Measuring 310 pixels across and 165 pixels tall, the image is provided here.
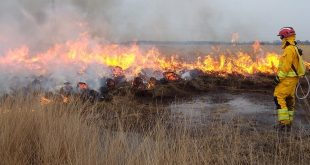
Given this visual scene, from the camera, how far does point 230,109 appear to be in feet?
32.4

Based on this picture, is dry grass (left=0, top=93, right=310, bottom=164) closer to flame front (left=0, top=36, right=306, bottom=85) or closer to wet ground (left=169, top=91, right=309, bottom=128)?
wet ground (left=169, top=91, right=309, bottom=128)

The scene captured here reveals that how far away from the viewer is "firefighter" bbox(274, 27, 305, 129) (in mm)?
7945

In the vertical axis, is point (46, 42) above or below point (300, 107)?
above

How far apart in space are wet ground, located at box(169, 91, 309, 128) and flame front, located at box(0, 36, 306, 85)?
2.37 meters

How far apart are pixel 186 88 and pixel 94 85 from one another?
3033mm

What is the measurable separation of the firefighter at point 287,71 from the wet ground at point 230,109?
1.51 feet

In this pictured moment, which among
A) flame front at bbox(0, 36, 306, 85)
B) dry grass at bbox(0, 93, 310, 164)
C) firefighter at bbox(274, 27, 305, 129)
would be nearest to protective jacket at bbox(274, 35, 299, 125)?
firefighter at bbox(274, 27, 305, 129)

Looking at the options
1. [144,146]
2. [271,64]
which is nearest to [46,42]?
[271,64]

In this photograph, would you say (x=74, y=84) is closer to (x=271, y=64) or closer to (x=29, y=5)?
(x=29, y=5)

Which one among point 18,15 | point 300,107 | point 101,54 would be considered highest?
point 18,15

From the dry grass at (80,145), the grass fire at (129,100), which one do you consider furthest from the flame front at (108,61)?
the dry grass at (80,145)

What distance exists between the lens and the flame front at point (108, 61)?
1155cm

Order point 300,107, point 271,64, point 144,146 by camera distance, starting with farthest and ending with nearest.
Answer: point 271,64, point 300,107, point 144,146

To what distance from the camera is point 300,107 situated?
10312 millimetres
